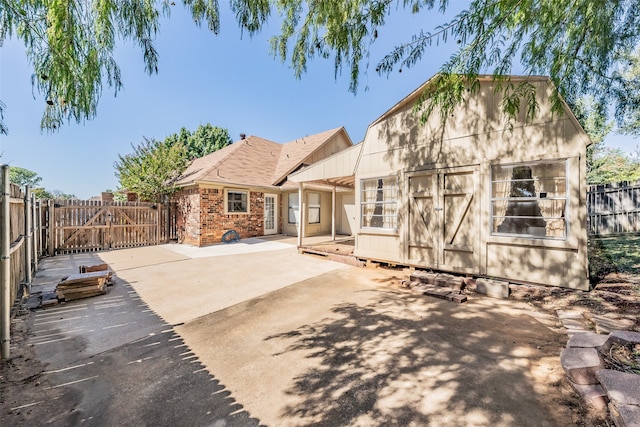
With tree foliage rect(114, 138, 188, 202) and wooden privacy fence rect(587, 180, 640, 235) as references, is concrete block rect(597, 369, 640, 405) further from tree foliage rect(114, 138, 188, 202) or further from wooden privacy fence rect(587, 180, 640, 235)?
tree foliage rect(114, 138, 188, 202)

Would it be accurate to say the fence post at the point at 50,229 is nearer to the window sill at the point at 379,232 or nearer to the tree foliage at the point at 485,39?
the tree foliage at the point at 485,39

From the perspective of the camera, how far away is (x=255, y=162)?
1487cm

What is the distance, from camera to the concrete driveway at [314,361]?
2.11 metres

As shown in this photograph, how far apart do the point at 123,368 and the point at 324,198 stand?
12195mm

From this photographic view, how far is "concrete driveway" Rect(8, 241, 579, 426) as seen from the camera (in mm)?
2105

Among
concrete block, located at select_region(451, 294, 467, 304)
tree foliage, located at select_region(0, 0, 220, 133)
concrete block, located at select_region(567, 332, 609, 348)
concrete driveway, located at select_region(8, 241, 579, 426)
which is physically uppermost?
tree foliage, located at select_region(0, 0, 220, 133)

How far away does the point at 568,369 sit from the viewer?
2.38 metres

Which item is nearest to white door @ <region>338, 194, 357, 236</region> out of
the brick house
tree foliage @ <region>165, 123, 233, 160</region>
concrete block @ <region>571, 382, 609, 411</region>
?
the brick house

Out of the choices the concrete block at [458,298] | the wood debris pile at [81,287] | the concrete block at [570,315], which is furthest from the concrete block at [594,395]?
the wood debris pile at [81,287]

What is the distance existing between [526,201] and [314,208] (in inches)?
388

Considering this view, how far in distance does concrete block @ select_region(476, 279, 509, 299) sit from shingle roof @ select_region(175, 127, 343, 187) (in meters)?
10.3

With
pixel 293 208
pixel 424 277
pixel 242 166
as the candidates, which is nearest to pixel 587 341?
pixel 424 277

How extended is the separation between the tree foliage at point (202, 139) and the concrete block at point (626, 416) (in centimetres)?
3117

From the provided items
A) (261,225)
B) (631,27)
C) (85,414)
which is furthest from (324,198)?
(85,414)
